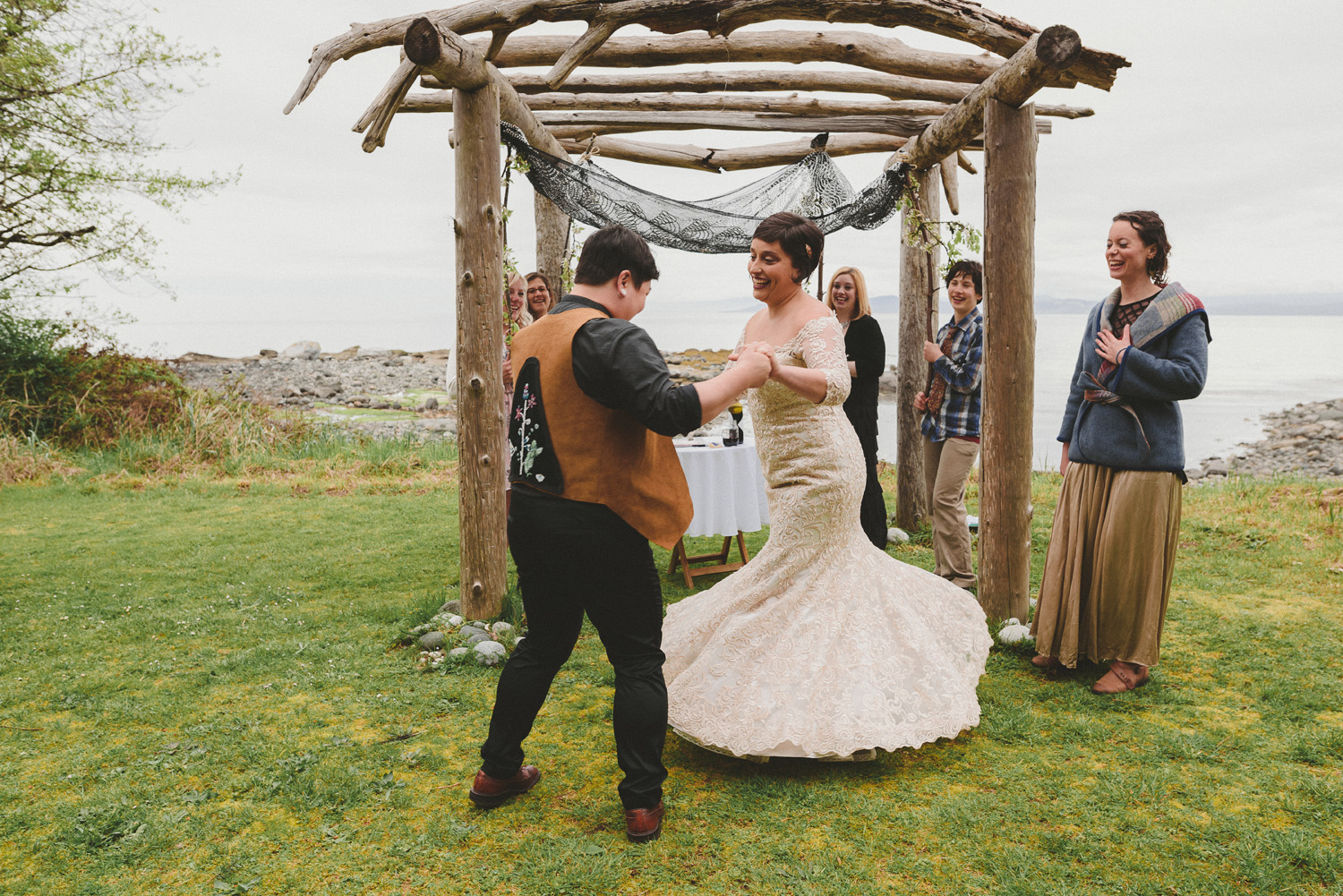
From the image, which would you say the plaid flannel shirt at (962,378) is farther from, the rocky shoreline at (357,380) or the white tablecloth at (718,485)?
the rocky shoreline at (357,380)

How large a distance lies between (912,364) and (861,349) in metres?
1.98

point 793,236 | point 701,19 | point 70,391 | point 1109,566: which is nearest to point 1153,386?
point 1109,566

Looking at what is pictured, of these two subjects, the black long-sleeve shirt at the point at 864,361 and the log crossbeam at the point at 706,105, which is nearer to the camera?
the black long-sleeve shirt at the point at 864,361

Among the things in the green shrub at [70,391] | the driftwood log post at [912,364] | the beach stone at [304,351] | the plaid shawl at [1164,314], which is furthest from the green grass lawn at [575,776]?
the beach stone at [304,351]

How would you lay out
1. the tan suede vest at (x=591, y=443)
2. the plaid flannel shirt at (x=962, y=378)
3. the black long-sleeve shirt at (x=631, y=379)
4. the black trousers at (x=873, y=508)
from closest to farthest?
the black long-sleeve shirt at (x=631, y=379) < the tan suede vest at (x=591, y=443) < the plaid flannel shirt at (x=962, y=378) < the black trousers at (x=873, y=508)

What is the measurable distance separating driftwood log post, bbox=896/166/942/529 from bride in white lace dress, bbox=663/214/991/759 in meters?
3.84

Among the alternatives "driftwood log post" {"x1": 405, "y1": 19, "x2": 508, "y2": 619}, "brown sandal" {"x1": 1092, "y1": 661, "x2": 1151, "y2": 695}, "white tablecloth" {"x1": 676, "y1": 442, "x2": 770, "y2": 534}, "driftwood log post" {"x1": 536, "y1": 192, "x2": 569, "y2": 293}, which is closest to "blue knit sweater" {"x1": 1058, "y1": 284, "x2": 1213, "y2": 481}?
"brown sandal" {"x1": 1092, "y1": 661, "x2": 1151, "y2": 695}

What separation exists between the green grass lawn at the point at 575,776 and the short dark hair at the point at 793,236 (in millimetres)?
2047

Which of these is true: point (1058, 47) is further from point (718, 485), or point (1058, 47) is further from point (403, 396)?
point (403, 396)

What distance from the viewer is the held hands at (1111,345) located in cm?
368

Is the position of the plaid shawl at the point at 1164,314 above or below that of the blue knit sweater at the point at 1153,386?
above

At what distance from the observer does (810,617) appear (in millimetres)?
3316

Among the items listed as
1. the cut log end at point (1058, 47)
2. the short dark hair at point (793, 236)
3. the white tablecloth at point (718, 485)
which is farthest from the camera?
the white tablecloth at point (718, 485)

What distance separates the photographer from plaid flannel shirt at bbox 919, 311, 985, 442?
537 cm
